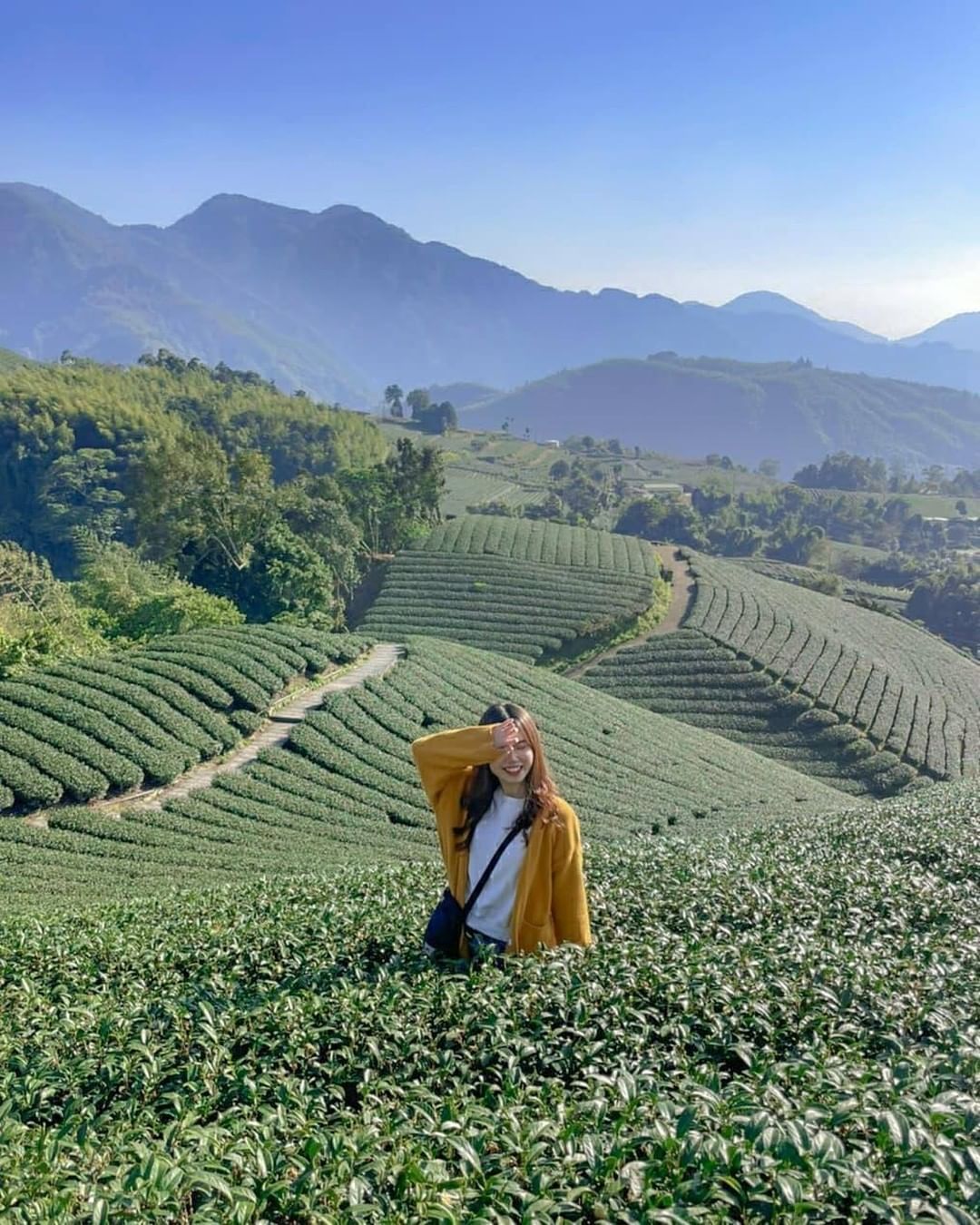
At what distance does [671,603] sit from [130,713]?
3895 cm

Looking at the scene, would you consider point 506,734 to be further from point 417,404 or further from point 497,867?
point 417,404

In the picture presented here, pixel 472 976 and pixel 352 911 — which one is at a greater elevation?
pixel 472 976

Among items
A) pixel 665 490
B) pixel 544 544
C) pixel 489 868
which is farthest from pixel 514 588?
pixel 665 490

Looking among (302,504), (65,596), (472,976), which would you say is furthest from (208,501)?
(472,976)

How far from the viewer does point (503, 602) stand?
49.7 m

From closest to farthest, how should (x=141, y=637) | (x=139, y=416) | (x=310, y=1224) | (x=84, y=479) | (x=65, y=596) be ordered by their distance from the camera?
(x=310, y=1224) < (x=141, y=637) < (x=65, y=596) < (x=84, y=479) < (x=139, y=416)

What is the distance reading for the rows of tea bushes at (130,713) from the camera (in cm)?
1750

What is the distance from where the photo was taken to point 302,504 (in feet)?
168

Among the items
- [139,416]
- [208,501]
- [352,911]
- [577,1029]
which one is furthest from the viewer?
→ [139,416]

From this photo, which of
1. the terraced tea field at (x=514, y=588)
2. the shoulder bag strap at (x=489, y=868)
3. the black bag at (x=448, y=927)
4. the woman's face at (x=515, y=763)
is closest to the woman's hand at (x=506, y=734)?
the woman's face at (x=515, y=763)

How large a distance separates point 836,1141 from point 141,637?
3637 centimetres

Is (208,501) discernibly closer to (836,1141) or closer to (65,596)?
(65,596)

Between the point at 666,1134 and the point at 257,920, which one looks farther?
the point at 257,920

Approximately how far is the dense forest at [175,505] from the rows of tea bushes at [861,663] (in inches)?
901
